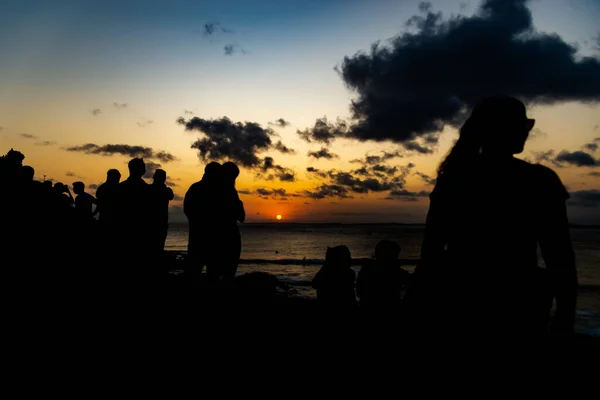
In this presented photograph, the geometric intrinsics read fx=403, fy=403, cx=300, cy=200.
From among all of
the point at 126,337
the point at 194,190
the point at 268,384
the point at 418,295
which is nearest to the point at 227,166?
the point at 194,190

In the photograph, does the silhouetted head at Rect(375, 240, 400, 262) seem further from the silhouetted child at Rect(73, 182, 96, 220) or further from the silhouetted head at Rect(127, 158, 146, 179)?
the silhouetted child at Rect(73, 182, 96, 220)

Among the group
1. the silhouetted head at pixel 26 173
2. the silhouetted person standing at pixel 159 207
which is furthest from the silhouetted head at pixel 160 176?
the silhouetted head at pixel 26 173

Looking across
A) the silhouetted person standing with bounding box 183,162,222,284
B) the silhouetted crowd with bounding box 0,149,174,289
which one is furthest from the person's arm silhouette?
the silhouetted crowd with bounding box 0,149,174,289

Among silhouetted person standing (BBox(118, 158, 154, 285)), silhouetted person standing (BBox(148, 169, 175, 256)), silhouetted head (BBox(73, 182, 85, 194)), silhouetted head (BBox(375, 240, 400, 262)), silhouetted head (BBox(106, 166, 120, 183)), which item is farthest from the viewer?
silhouetted head (BBox(73, 182, 85, 194))

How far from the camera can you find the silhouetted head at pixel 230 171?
733 cm

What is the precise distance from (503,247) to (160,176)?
27.3ft

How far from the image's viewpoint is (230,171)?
24.1 ft

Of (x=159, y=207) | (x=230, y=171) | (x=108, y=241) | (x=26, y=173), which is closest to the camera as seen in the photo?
(x=230, y=171)

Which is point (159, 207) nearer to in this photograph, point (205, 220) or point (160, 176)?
point (160, 176)

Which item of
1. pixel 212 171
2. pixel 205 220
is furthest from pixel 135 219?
pixel 212 171

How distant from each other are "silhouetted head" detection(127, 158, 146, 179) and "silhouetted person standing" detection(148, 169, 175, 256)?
532mm

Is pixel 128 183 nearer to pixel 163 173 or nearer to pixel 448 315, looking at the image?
pixel 163 173

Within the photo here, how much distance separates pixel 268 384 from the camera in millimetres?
3273

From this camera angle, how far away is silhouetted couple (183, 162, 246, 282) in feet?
23.6
